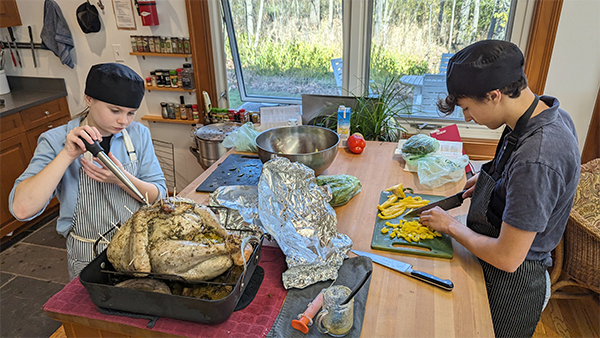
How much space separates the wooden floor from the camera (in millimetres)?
2352

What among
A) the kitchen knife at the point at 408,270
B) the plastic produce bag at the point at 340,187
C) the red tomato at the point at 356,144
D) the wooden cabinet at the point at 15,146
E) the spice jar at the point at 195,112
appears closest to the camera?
the kitchen knife at the point at 408,270

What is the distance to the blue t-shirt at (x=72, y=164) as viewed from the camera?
4.67 feet

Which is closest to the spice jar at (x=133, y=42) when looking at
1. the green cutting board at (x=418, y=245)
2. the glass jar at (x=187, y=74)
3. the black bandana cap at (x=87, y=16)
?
the black bandana cap at (x=87, y=16)

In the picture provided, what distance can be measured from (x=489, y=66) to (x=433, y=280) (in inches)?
27.4

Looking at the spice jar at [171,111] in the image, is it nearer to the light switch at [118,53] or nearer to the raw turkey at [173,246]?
the light switch at [118,53]

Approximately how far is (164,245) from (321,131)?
1213mm

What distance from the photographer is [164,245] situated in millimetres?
1066

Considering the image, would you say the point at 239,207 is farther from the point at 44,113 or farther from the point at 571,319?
the point at 44,113

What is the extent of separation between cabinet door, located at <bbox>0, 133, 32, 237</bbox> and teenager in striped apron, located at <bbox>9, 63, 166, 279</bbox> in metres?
2.13

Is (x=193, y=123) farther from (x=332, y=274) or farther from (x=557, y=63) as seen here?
(x=557, y=63)

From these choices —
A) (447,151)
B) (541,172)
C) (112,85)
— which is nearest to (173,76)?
(112,85)

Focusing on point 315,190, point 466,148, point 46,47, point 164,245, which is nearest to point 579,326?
point 466,148

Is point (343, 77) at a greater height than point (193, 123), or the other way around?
point (343, 77)

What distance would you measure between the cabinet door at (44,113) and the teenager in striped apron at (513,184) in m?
3.38
